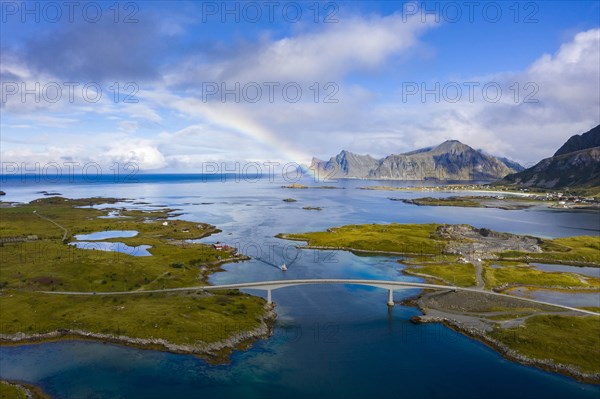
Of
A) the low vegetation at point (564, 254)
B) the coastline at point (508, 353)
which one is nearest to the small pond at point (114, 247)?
the coastline at point (508, 353)

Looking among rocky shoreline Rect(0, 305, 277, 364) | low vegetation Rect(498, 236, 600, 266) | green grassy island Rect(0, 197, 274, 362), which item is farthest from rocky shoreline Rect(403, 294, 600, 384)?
low vegetation Rect(498, 236, 600, 266)

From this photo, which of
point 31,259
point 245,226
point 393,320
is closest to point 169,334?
point 393,320

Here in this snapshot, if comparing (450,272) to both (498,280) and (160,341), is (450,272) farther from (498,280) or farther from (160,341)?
(160,341)

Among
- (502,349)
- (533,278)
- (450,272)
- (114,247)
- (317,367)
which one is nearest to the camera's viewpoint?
(317,367)

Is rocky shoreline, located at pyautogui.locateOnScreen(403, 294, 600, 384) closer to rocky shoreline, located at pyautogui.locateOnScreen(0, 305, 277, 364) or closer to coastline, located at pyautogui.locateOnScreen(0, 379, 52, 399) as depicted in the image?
rocky shoreline, located at pyautogui.locateOnScreen(0, 305, 277, 364)

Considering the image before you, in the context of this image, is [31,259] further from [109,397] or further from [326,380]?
[326,380]

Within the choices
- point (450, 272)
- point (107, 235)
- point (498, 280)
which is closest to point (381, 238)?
point (450, 272)
